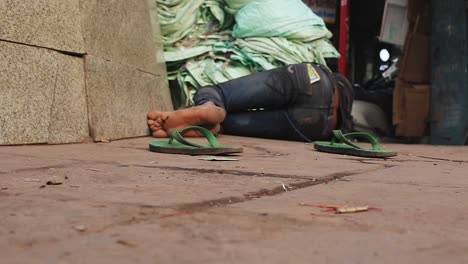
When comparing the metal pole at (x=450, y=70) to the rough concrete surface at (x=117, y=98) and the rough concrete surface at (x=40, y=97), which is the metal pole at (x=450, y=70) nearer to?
the rough concrete surface at (x=117, y=98)

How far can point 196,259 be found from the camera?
0.78 m

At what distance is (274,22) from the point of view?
13.6 ft

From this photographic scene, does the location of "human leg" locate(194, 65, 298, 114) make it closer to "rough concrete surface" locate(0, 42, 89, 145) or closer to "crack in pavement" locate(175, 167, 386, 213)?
"rough concrete surface" locate(0, 42, 89, 145)

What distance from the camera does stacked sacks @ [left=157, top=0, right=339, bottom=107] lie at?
4039 mm

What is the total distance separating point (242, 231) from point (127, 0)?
2657 mm

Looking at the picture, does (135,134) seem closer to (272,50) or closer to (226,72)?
(226,72)

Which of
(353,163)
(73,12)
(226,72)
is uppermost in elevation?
(73,12)

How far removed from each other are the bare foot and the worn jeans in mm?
180

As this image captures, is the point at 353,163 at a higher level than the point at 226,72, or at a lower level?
lower

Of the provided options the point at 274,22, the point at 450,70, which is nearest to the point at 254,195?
the point at 274,22

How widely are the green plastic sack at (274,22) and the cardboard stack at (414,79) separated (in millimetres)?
1103

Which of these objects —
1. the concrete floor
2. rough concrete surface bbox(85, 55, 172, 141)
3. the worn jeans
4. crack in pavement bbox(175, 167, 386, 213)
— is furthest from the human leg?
crack in pavement bbox(175, 167, 386, 213)

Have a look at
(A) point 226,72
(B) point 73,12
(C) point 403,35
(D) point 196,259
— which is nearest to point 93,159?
(B) point 73,12

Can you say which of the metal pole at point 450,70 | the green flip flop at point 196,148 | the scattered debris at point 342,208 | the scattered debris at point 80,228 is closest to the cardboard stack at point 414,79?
the metal pole at point 450,70
